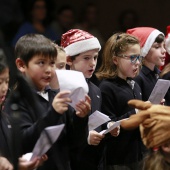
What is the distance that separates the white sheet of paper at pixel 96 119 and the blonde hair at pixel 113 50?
0.57 meters

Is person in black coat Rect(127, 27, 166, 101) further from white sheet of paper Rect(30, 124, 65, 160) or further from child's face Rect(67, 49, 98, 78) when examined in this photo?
white sheet of paper Rect(30, 124, 65, 160)

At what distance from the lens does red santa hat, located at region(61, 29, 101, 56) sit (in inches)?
140

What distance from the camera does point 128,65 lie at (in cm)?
373

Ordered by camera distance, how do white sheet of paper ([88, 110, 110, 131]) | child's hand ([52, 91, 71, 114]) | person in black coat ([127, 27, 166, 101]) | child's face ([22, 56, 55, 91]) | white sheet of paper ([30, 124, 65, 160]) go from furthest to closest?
person in black coat ([127, 27, 166, 101]) → white sheet of paper ([88, 110, 110, 131]) → child's face ([22, 56, 55, 91]) → child's hand ([52, 91, 71, 114]) → white sheet of paper ([30, 124, 65, 160])

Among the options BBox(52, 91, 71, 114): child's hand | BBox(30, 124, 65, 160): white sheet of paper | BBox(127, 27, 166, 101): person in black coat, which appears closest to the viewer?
BBox(30, 124, 65, 160): white sheet of paper

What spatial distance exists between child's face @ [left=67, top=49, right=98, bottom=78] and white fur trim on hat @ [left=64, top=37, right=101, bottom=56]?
2 cm

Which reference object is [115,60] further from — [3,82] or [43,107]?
[3,82]

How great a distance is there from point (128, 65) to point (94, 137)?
61 centimetres

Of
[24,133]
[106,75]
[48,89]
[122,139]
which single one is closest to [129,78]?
[106,75]

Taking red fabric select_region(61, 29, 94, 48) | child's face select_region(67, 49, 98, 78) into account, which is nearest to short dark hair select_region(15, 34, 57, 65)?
child's face select_region(67, 49, 98, 78)

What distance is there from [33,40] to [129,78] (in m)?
0.95

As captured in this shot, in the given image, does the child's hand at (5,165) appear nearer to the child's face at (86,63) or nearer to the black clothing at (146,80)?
the child's face at (86,63)

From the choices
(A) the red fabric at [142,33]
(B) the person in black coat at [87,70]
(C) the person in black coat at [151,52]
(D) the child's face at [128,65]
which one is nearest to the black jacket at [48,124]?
(B) the person in black coat at [87,70]

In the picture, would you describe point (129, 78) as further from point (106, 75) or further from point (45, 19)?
point (45, 19)
